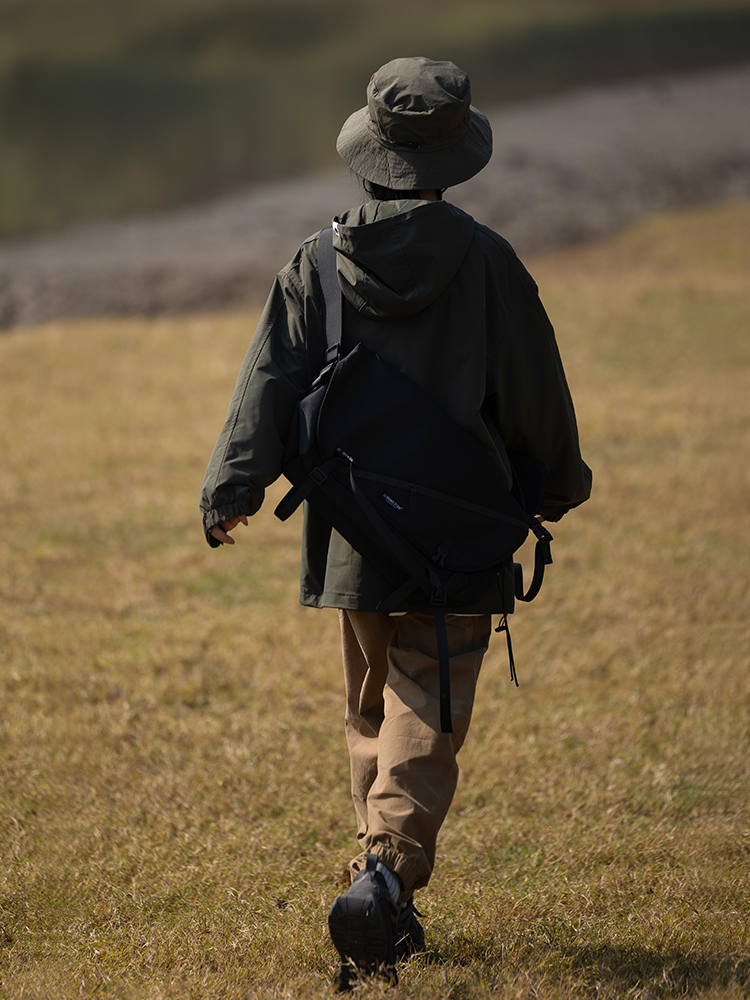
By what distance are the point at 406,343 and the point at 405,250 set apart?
0.21 metres

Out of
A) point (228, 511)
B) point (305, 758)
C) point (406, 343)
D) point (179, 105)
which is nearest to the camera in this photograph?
point (228, 511)

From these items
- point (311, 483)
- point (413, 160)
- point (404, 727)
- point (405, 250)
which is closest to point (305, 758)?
point (404, 727)

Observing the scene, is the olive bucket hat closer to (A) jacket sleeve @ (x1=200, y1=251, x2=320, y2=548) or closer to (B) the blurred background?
(A) jacket sleeve @ (x1=200, y1=251, x2=320, y2=548)

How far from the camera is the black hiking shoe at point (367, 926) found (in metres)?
2.07

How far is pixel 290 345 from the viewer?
2.34 metres

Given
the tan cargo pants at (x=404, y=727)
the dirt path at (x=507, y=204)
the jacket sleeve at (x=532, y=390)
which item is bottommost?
the tan cargo pants at (x=404, y=727)

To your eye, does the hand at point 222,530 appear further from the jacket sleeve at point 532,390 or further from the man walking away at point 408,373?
the jacket sleeve at point 532,390

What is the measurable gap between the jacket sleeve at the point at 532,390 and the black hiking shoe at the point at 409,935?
110 centimetres

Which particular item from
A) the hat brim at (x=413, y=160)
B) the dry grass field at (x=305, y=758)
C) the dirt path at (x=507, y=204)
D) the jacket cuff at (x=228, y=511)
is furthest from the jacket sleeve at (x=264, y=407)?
the dirt path at (x=507, y=204)

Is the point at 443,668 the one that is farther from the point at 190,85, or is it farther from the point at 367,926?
the point at 190,85

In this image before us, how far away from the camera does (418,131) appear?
222cm

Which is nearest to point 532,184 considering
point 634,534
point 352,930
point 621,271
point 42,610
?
point 621,271

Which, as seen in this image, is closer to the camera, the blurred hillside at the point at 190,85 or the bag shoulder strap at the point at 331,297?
the bag shoulder strap at the point at 331,297

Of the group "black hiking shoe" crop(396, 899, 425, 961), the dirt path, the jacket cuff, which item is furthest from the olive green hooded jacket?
the dirt path
